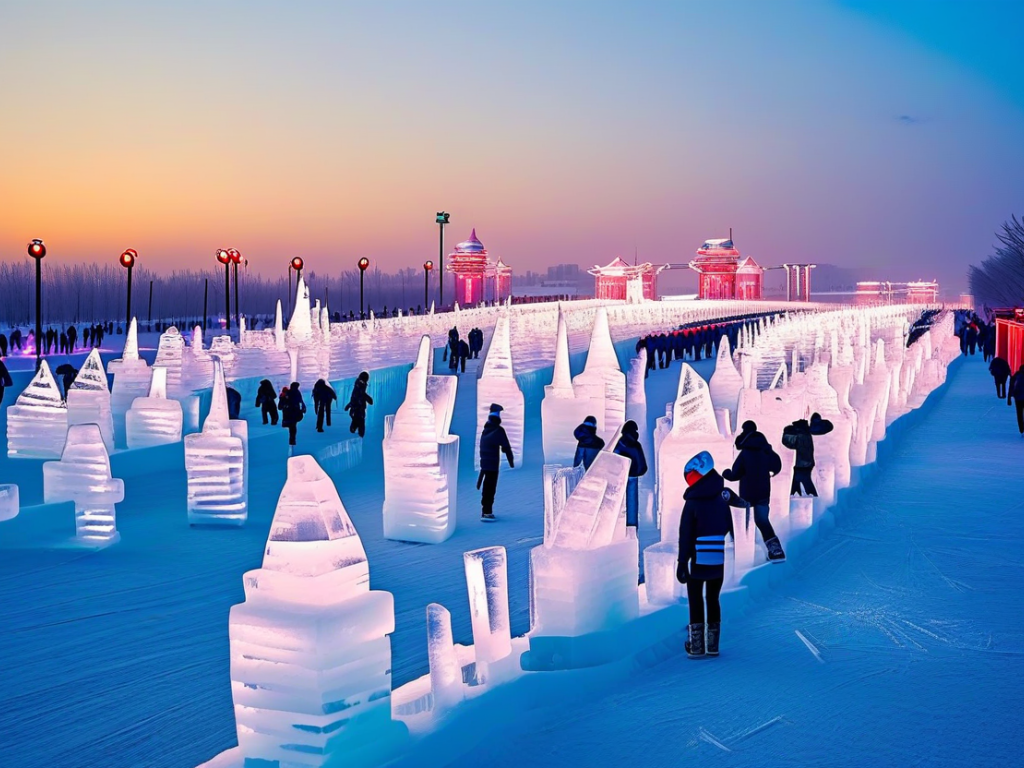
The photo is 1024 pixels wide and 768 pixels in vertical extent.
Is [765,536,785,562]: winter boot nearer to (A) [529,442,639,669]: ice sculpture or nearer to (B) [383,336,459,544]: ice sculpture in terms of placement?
(A) [529,442,639,669]: ice sculpture

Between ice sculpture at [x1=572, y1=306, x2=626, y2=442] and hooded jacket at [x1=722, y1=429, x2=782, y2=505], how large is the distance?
7.37 meters

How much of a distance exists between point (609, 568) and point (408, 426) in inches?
197

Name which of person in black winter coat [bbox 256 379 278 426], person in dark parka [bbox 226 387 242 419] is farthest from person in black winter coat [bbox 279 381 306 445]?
person in black winter coat [bbox 256 379 278 426]

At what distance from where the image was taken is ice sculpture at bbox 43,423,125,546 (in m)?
11.0

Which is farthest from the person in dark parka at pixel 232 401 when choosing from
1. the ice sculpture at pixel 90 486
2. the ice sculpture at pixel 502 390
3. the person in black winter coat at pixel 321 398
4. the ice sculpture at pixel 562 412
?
the ice sculpture at pixel 90 486

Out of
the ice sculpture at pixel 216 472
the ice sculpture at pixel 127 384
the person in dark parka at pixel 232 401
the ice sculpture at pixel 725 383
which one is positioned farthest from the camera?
the ice sculpture at pixel 725 383

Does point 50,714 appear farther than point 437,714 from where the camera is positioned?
Yes

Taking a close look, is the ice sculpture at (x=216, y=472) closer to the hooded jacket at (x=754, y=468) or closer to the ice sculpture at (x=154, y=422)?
the ice sculpture at (x=154, y=422)

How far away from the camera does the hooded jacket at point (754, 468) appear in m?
8.82

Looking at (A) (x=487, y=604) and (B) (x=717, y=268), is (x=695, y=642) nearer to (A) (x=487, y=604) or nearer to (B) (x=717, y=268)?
(A) (x=487, y=604)

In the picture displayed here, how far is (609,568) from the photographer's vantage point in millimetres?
6723

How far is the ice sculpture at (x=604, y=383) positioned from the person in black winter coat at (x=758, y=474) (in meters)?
7.32

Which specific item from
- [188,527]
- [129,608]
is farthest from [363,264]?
[129,608]

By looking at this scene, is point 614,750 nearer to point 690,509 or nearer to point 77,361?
point 690,509
